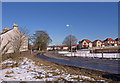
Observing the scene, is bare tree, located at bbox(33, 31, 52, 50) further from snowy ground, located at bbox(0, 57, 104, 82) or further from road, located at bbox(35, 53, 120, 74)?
snowy ground, located at bbox(0, 57, 104, 82)

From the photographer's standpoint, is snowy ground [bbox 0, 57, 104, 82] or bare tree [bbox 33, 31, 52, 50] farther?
bare tree [bbox 33, 31, 52, 50]

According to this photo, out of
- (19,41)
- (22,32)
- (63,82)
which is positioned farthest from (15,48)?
(63,82)

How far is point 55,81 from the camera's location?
548 cm

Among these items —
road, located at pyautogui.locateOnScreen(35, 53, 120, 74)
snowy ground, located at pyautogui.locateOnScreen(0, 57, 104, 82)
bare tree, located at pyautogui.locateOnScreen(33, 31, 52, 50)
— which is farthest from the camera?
bare tree, located at pyautogui.locateOnScreen(33, 31, 52, 50)

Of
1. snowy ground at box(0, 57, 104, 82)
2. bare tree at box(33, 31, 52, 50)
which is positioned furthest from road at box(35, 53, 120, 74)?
bare tree at box(33, 31, 52, 50)

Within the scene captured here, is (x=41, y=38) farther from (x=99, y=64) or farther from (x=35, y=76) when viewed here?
(x=35, y=76)

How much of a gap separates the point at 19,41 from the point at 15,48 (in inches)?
51.9

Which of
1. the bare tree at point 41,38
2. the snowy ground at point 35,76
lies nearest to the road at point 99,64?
the snowy ground at point 35,76

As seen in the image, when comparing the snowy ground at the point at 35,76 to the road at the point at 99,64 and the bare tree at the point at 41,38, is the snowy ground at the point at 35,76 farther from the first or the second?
the bare tree at the point at 41,38

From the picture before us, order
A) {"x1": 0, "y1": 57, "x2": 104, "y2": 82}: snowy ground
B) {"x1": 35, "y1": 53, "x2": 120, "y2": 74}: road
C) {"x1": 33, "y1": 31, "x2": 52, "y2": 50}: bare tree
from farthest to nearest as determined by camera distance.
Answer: {"x1": 33, "y1": 31, "x2": 52, "y2": 50}: bare tree, {"x1": 35, "y1": 53, "x2": 120, "y2": 74}: road, {"x1": 0, "y1": 57, "x2": 104, "y2": 82}: snowy ground

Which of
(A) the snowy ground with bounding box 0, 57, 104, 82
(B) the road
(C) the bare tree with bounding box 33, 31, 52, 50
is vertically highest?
(C) the bare tree with bounding box 33, 31, 52, 50

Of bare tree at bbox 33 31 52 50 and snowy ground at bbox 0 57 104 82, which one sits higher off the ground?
bare tree at bbox 33 31 52 50

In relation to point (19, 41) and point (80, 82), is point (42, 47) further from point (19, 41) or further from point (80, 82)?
point (80, 82)

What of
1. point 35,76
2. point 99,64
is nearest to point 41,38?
point 99,64
